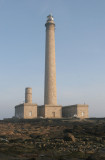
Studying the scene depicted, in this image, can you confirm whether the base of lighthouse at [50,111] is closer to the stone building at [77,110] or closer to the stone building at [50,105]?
→ the stone building at [50,105]

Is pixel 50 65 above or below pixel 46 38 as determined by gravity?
below

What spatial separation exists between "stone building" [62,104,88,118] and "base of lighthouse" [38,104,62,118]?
4.57 feet

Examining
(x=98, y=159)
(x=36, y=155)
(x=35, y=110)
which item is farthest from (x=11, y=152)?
(x=35, y=110)

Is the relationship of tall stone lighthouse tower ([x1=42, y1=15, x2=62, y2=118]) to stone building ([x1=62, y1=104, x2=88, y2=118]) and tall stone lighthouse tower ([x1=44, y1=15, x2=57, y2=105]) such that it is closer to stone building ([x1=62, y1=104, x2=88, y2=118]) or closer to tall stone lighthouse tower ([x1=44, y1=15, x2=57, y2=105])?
tall stone lighthouse tower ([x1=44, y1=15, x2=57, y2=105])

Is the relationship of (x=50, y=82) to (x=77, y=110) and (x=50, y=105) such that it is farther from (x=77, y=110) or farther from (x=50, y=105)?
(x=77, y=110)

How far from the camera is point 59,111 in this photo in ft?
134

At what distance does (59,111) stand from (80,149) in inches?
1221

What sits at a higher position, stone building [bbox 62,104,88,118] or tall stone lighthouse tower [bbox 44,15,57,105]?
tall stone lighthouse tower [bbox 44,15,57,105]

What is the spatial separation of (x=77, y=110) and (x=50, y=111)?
5065 mm

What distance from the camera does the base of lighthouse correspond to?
39213 millimetres

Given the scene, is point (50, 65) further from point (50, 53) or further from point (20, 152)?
point (20, 152)

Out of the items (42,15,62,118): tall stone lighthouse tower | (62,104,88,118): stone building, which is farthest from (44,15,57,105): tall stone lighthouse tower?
(62,104,88,118): stone building

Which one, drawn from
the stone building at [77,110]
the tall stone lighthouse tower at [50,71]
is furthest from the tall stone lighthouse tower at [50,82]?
the stone building at [77,110]

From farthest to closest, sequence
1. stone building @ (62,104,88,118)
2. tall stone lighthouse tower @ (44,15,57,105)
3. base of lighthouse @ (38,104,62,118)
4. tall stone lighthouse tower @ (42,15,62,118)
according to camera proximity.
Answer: tall stone lighthouse tower @ (44,15,57,105)
tall stone lighthouse tower @ (42,15,62,118)
base of lighthouse @ (38,104,62,118)
stone building @ (62,104,88,118)
